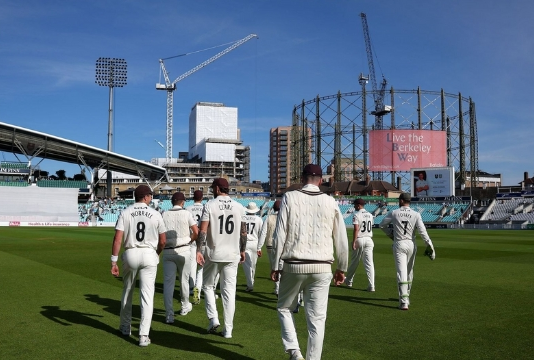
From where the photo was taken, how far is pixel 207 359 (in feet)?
20.3

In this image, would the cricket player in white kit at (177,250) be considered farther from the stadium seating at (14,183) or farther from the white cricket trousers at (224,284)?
the stadium seating at (14,183)

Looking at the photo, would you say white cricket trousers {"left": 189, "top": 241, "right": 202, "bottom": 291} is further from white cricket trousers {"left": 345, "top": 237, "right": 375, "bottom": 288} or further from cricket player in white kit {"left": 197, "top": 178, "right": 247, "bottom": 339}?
white cricket trousers {"left": 345, "top": 237, "right": 375, "bottom": 288}

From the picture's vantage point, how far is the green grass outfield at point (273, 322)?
653cm

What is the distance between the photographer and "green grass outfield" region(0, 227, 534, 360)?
6.53m

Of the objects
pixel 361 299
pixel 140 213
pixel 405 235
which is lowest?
pixel 361 299

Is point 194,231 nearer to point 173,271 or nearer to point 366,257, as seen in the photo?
point 173,271

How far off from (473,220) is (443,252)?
3982 cm

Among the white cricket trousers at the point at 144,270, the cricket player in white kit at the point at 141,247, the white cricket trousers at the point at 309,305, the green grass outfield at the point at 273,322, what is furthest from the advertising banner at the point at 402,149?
the white cricket trousers at the point at 309,305

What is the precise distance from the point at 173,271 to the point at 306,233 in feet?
12.0

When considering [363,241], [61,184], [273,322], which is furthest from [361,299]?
[61,184]

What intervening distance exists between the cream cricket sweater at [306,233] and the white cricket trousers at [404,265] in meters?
4.27

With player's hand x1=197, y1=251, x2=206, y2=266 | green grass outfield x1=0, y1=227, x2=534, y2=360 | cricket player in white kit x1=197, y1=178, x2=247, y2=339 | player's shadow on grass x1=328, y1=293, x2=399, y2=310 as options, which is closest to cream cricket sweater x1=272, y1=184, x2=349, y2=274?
green grass outfield x1=0, y1=227, x2=534, y2=360

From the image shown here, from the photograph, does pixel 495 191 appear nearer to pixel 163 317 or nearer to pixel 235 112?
pixel 163 317

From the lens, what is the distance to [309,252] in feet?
18.3
